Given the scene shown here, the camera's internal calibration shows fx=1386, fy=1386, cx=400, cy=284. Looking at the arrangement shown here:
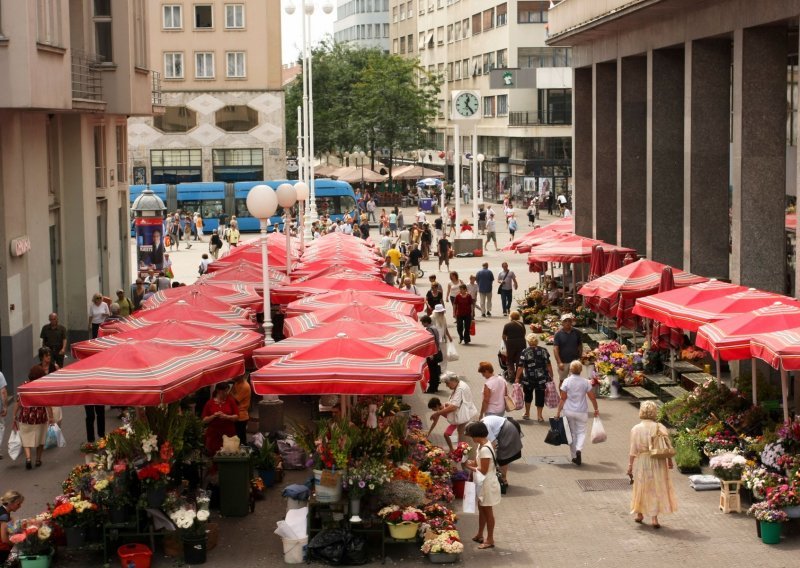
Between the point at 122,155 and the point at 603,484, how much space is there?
80.0ft

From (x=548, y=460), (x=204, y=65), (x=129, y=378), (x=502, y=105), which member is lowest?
(x=548, y=460)

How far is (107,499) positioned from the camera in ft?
49.9

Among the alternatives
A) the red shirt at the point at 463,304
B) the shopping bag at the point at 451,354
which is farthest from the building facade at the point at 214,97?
the shopping bag at the point at 451,354

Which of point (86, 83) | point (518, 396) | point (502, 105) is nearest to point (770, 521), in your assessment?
point (518, 396)

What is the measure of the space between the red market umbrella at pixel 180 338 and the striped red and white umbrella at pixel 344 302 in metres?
2.57

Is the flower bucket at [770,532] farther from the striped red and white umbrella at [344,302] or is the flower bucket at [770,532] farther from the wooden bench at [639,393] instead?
the wooden bench at [639,393]

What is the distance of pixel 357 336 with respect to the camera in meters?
17.6

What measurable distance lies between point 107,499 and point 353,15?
173 meters

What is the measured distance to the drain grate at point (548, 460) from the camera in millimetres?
19672

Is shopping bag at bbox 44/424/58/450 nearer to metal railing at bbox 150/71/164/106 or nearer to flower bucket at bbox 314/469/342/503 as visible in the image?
flower bucket at bbox 314/469/342/503

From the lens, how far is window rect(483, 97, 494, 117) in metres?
99.9

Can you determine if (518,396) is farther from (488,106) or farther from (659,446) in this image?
(488,106)

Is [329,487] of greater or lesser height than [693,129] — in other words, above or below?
below

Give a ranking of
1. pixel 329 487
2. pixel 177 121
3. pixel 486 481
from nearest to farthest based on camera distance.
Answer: pixel 486 481, pixel 329 487, pixel 177 121
